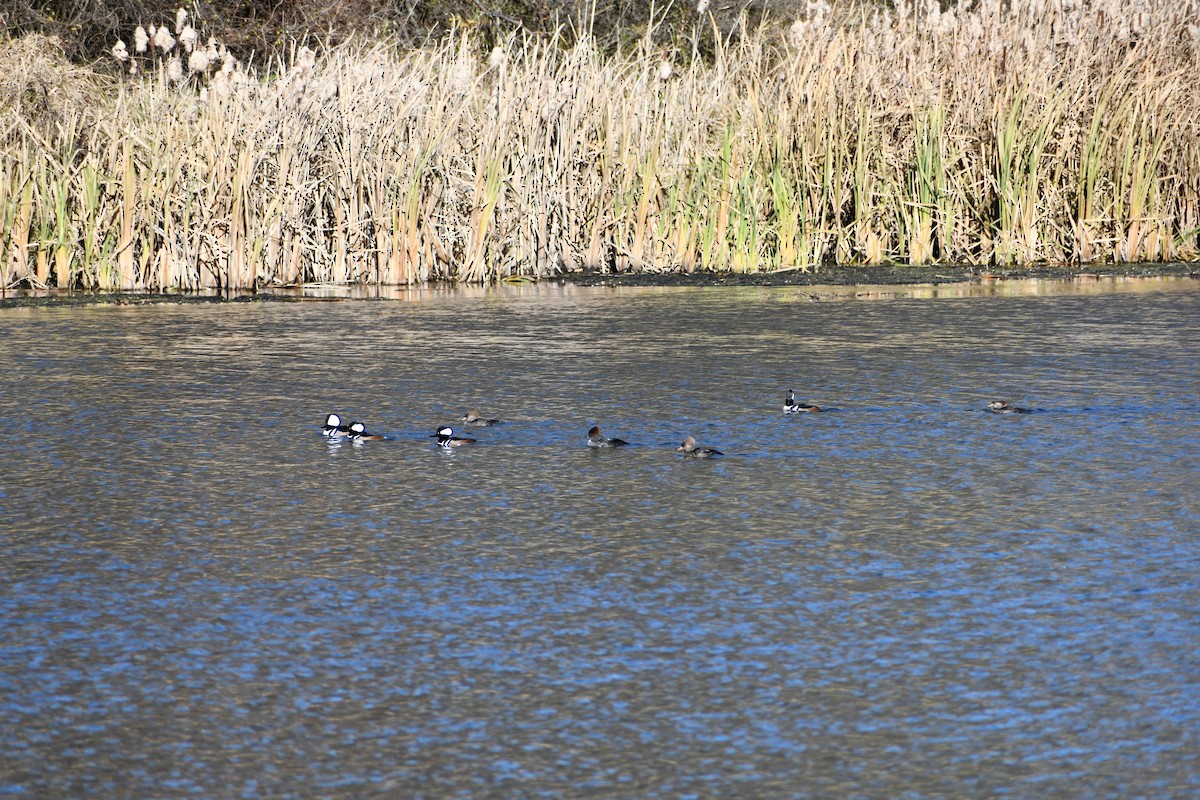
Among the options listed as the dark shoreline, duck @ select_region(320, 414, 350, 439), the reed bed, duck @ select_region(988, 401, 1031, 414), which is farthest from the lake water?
the reed bed

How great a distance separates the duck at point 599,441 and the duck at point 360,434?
0.85 meters

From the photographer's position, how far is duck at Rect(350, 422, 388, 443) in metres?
6.48

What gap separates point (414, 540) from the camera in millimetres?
4887

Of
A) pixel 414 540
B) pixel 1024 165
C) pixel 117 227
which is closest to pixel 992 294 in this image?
pixel 1024 165

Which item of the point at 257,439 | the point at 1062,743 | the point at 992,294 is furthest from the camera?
the point at 992,294

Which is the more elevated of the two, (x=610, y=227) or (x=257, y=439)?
(x=610, y=227)

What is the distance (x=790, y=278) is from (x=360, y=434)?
23.2ft

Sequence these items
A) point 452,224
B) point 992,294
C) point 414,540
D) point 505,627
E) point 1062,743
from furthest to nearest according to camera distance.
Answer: point 452,224 < point 992,294 < point 414,540 < point 505,627 < point 1062,743

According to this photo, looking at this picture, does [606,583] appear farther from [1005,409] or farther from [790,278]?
[790,278]

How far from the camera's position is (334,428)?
21.6 ft

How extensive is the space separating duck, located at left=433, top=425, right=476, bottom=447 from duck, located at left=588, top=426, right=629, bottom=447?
1.56 ft

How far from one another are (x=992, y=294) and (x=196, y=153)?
19.3 feet

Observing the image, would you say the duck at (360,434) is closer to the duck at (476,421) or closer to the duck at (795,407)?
the duck at (476,421)

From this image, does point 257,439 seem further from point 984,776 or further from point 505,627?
point 984,776
